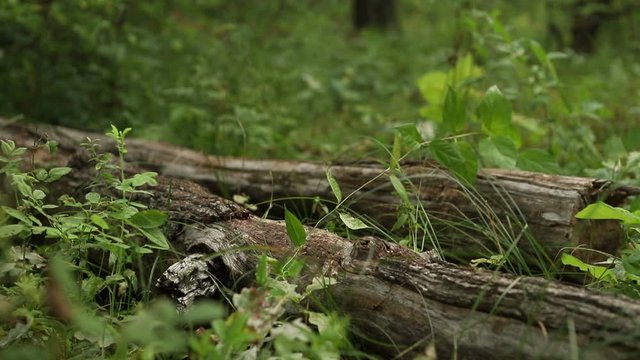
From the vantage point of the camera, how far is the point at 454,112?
2828 millimetres

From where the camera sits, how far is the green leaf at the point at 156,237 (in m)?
2.14

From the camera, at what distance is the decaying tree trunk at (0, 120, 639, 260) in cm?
253

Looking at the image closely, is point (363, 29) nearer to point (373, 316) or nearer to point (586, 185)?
point (586, 185)

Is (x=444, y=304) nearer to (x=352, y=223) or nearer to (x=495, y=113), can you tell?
(x=352, y=223)

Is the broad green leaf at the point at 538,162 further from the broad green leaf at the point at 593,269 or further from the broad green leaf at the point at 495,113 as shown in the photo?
the broad green leaf at the point at 593,269

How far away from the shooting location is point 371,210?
2.85 meters

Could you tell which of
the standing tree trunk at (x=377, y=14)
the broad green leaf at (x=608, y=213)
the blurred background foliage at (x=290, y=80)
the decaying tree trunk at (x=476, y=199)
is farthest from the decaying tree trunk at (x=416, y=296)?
the standing tree trunk at (x=377, y=14)

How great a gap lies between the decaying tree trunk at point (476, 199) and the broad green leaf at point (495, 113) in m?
0.17

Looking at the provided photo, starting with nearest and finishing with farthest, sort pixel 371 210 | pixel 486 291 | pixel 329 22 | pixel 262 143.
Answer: pixel 486 291 → pixel 371 210 → pixel 262 143 → pixel 329 22

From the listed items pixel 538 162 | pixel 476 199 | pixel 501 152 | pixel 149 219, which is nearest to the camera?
pixel 149 219

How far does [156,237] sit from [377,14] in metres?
7.21

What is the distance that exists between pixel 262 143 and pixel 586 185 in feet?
6.19

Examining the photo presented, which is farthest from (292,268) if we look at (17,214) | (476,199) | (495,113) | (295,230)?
(495,113)

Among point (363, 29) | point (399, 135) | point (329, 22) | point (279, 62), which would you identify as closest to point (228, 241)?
point (399, 135)
